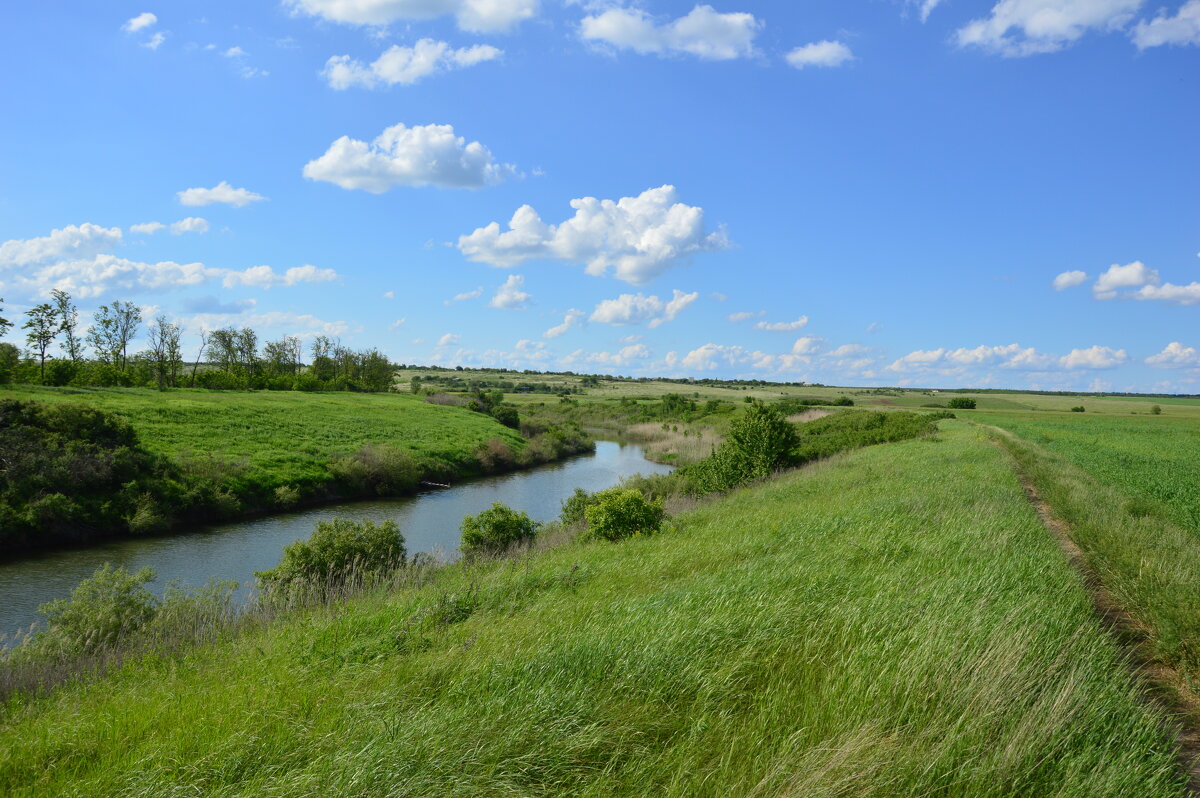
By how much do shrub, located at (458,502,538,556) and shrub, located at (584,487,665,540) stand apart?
2.74 meters

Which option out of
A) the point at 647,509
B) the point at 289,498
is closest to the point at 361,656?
the point at 647,509

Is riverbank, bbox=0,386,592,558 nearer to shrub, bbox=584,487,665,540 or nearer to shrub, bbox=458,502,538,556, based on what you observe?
shrub, bbox=458,502,538,556

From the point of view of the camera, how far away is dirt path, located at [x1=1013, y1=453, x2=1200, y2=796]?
4453mm

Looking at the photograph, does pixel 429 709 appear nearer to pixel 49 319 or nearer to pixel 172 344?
pixel 49 319

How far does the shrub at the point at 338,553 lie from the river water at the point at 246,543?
1.38 meters

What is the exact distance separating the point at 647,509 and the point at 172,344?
6610 centimetres

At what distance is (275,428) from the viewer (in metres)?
40.8

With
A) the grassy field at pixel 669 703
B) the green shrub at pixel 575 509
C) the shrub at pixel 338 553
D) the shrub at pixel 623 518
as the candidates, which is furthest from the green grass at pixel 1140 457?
the shrub at pixel 338 553

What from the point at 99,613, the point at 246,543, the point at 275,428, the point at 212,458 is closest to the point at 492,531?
the point at 99,613

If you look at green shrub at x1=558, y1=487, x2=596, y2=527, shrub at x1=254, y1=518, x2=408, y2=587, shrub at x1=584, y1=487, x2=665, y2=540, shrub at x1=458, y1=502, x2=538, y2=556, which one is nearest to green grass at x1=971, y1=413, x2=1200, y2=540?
shrub at x1=584, y1=487, x2=665, y2=540

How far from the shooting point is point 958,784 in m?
3.47

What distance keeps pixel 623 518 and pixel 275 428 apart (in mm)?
33428

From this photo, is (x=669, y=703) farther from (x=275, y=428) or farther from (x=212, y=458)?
(x=275, y=428)

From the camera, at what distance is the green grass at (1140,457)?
15.0 meters
